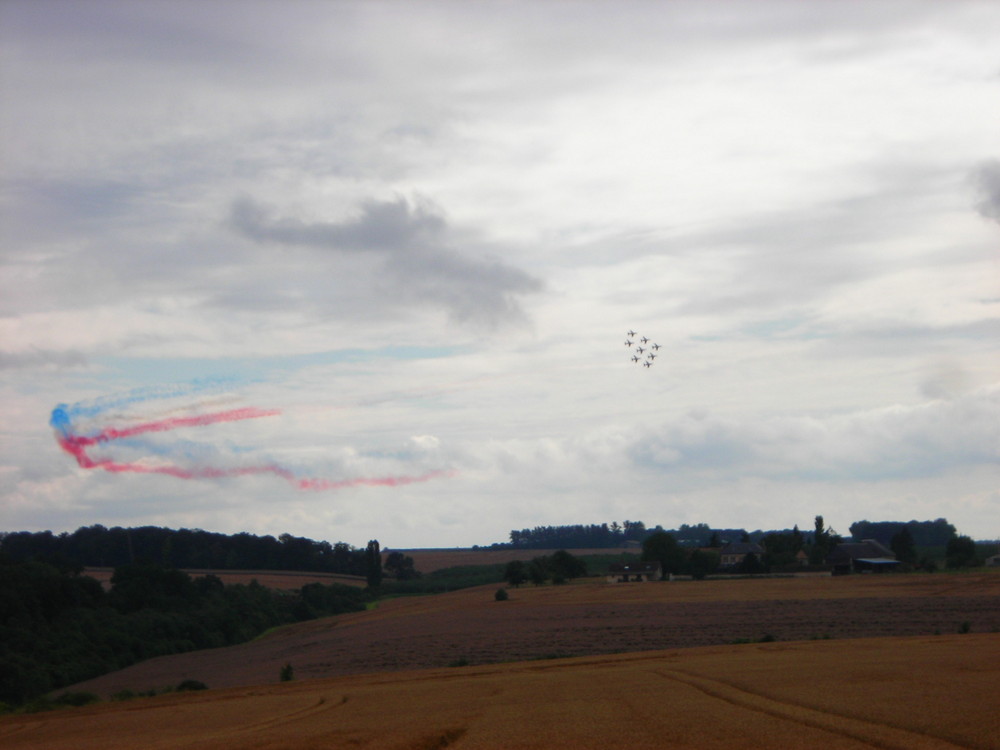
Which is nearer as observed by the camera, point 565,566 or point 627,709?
point 627,709

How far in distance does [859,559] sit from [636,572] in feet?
105

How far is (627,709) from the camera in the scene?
86.2 ft

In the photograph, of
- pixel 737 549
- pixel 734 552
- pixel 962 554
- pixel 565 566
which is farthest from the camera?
pixel 737 549

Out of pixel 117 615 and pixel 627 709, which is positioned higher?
pixel 627 709

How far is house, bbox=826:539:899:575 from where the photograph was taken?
123169 mm

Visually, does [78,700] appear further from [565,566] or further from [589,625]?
[565,566]

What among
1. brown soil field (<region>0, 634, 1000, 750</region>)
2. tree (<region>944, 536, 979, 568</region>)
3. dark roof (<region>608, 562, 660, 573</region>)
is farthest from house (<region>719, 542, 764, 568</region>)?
brown soil field (<region>0, 634, 1000, 750</region>)

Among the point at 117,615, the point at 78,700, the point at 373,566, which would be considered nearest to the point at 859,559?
the point at 373,566

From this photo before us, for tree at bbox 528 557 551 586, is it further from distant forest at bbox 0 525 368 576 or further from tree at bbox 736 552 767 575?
distant forest at bbox 0 525 368 576

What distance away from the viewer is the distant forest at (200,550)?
171500mm

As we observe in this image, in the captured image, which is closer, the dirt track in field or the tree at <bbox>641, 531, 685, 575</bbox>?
the dirt track in field

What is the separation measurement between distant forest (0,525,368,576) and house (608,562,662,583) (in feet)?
185

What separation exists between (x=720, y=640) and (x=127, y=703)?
32.9m

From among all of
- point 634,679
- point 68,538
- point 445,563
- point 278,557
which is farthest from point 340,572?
point 634,679
